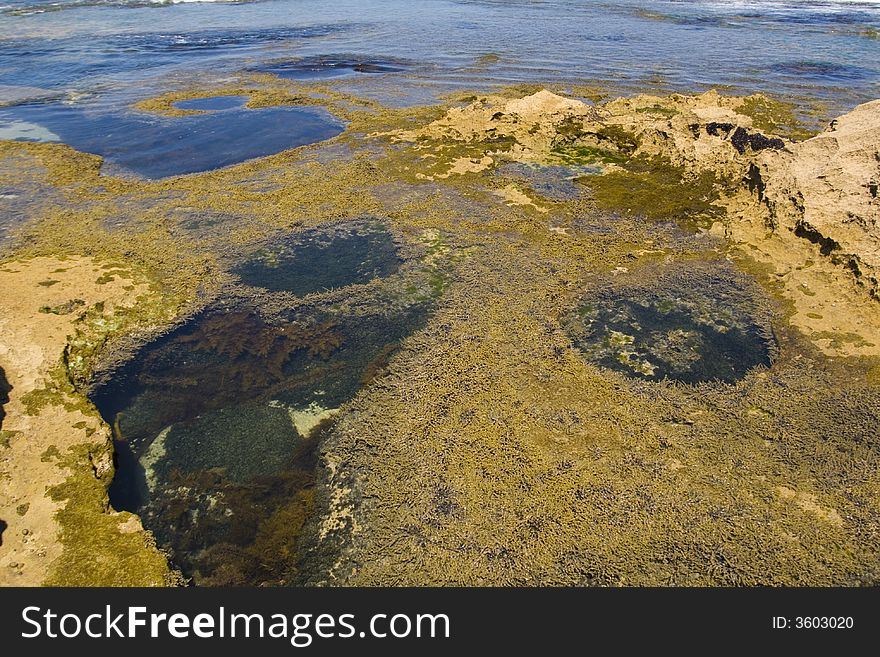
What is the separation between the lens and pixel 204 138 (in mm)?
14039

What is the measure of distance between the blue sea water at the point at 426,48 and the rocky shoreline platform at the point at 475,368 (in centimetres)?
588

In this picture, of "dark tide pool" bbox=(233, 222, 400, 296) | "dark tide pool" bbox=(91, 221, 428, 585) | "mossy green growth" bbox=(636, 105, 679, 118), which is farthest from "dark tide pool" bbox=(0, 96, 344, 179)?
"mossy green growth" bbox=(636, 105, 679, 118)

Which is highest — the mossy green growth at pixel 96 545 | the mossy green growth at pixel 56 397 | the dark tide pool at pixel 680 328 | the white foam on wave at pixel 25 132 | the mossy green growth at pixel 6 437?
the white foam on wave at pixel 25 132

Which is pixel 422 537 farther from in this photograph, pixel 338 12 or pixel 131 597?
pixel 338 12

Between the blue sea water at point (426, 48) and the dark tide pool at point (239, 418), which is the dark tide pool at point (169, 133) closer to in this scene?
the blue sea water at point (426, 48)

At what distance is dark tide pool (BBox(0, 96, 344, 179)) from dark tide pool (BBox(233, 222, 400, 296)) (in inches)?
189

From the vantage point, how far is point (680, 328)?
6887 millimetres

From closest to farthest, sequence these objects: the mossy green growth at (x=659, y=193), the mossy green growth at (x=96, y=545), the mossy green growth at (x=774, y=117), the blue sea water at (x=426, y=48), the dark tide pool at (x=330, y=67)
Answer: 1. the mossy green growth at (x=96, y=545)
2. the mossy green growth at (x=659, y=193)
3. the mossy green growth at (x=774, y=117)
4. the blue sea water at (x=426, y=48)
5. the dark tide pool at (x=330, y=67)

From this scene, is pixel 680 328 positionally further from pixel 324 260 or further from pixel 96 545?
pixel 96 545

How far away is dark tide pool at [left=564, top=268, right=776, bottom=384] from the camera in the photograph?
627cm

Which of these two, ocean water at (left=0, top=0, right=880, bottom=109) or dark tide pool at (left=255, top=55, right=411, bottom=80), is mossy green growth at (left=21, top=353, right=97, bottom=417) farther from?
dark tide pool at (left=255, top=55, right=411, bottom=80)

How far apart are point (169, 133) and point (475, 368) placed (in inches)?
495

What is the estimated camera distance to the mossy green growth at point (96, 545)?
4.14 m

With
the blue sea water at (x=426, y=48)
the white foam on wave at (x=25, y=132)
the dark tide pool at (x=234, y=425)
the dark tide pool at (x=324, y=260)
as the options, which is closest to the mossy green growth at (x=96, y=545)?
the dark tide pool at (x=234, y=425)
